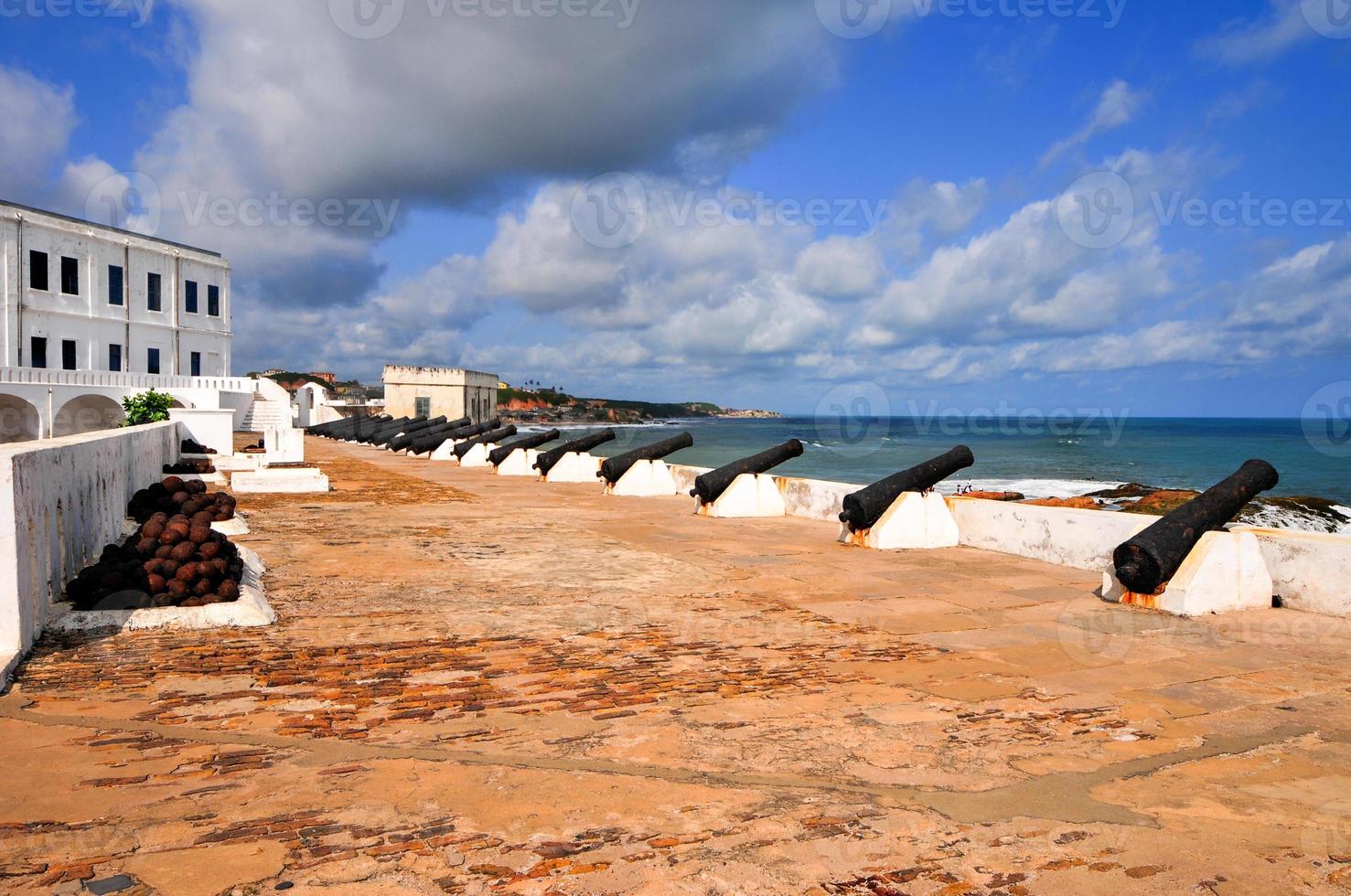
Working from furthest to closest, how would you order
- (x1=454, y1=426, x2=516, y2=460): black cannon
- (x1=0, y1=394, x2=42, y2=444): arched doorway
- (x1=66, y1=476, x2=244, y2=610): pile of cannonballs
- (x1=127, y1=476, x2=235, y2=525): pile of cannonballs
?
(x1=0, y1=394, x2=42, y2=444): arched doorway < (x1=454, y1=426, x2=516, y2=460): black cannon < (x1=127, y1=476, x2=235, y2=525): pile of cannonballs < (x1=66, y1=476, x2=244, y2=610): pile of cannonballs

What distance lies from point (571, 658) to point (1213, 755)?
10.5ft

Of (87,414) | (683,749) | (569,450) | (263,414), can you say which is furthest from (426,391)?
(683,749)

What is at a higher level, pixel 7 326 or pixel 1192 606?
pixel 7 326

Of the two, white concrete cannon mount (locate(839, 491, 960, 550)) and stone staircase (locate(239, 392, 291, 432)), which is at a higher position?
stone staircase (locate(239, 392, 291, 432))

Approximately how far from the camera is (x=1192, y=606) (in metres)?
6.43

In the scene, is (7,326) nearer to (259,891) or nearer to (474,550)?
(474,550)

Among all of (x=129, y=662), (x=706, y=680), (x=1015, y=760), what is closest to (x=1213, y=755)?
(x=1015, y=760)

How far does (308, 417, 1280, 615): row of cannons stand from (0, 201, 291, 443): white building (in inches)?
1050

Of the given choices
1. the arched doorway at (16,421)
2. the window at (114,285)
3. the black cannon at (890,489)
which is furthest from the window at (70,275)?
the black cannon at (890,489)

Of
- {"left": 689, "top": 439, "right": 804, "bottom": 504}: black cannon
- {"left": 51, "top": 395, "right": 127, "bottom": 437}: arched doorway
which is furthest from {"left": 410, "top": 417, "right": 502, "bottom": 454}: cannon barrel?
{"left": 689, "top": 439, "right": 804, "bottom": 504}: black cannon

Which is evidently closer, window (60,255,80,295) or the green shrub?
the green shrub

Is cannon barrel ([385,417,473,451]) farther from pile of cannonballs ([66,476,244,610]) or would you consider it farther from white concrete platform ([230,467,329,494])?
pile of cannonballs ([66,476,244,610])

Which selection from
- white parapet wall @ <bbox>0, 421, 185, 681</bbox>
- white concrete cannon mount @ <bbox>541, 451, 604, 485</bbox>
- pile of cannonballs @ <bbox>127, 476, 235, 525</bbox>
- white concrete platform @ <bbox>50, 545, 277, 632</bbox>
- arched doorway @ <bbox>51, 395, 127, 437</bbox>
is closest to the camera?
white parapet wall @ <bbox>0, 421, 185, 681</bbox>

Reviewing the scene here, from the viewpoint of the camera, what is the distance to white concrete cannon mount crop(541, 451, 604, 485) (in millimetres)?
19594
